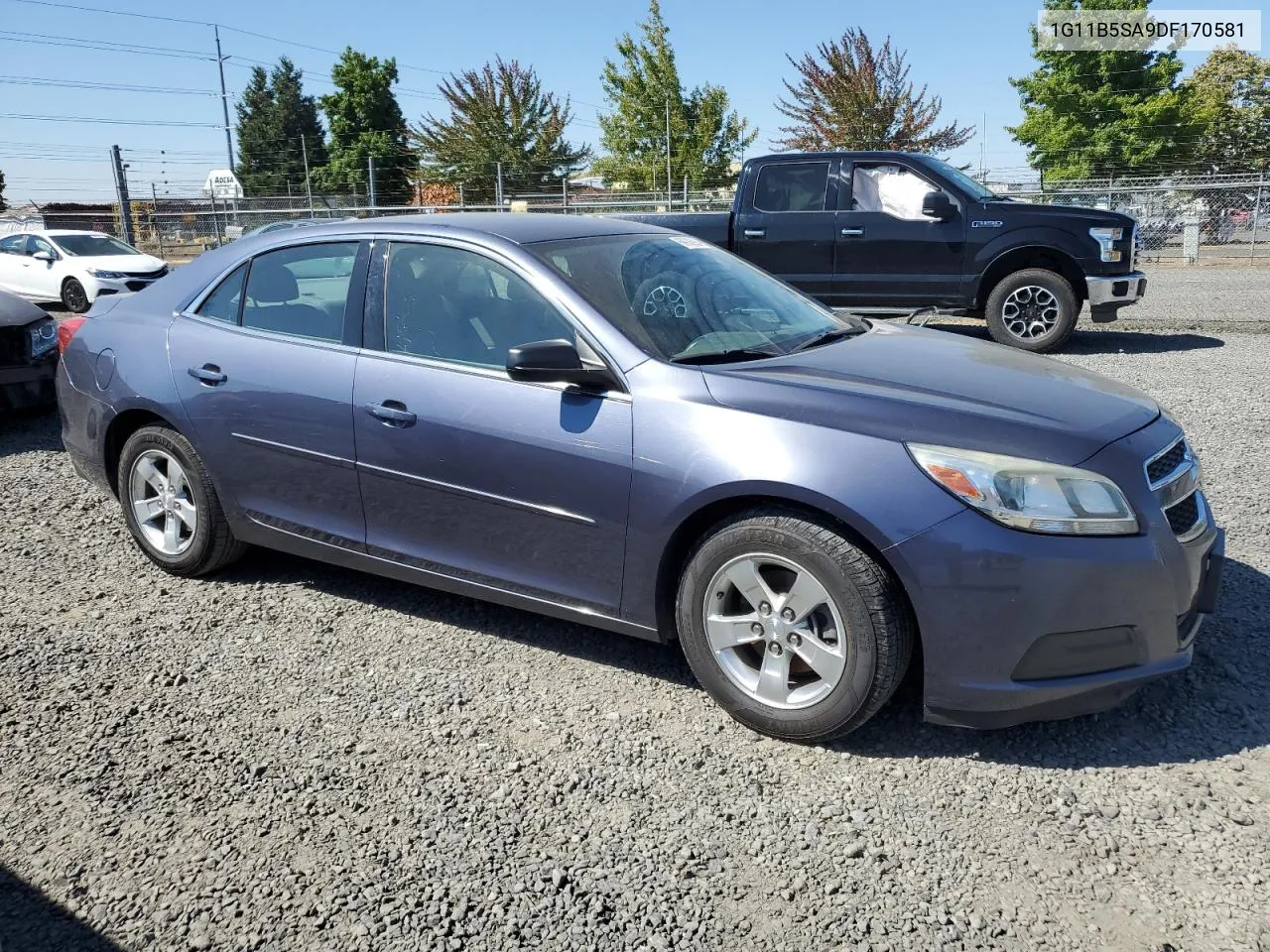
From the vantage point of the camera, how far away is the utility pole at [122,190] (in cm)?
2495

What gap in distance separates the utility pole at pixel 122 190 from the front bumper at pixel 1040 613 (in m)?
26.9

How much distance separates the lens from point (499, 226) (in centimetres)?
396

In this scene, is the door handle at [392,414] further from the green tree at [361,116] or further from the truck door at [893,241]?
the green tree at [361,116]

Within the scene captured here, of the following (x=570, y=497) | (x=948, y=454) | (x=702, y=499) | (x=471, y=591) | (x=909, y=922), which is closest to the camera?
(x=909, y=922)

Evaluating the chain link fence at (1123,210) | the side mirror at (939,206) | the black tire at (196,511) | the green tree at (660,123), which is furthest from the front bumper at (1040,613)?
the green tree at (660,123)

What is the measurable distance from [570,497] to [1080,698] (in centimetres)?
165

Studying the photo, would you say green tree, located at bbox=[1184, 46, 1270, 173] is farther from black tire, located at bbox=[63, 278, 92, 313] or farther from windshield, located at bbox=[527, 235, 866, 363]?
windshield, located at bbox=[527, 235, 866, 363]

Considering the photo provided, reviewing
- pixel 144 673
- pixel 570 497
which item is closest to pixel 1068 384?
pixel 570 497

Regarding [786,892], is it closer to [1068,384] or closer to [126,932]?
[126,932]

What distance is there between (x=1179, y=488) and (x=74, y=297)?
1887cm

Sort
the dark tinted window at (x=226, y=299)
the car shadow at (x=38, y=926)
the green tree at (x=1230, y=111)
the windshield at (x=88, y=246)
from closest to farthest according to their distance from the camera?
the car shadow at (x=38, y=926)
the dark tinted window at (x=226, y=299)
the windshield at (x=88, y=246)
the green tree at (x=1230, y=111)

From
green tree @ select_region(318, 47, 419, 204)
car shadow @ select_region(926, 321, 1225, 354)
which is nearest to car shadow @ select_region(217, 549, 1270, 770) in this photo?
car shadow @ select_region(926, 321, 1225, 354)

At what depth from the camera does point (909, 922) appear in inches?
94.7

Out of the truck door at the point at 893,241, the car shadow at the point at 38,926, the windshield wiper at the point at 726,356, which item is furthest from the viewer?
the truck door at the point at 893,241
